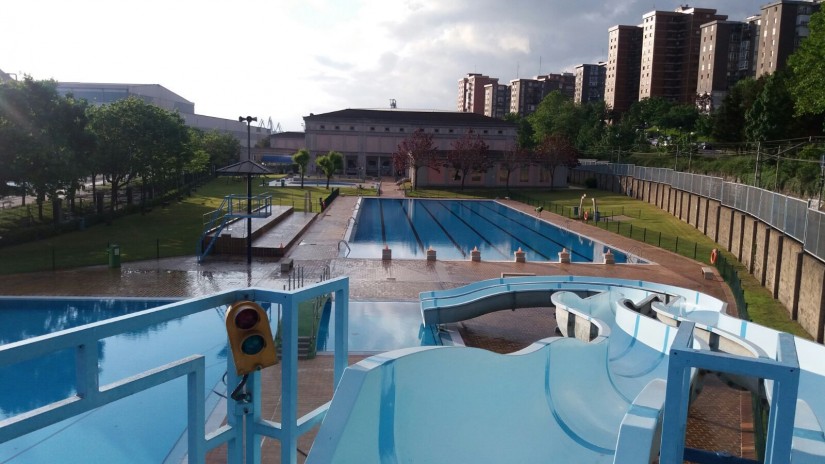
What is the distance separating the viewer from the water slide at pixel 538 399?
17.7ft

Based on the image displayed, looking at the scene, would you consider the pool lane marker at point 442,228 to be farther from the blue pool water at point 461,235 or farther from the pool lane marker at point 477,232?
the pool lane marker at point 477,232

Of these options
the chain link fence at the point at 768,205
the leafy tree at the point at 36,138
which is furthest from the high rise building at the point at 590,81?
the leafy tree at the point at 36,138

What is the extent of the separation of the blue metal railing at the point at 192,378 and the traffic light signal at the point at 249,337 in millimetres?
253

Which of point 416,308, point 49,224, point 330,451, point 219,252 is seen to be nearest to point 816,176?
point 416,308

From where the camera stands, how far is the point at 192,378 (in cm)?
485

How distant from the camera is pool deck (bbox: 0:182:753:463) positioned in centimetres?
1266

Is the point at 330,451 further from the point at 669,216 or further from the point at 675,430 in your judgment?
the point at 669,216

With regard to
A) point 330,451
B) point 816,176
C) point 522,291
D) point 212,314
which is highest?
point 816,176

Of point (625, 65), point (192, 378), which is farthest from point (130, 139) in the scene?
point (625, 65)

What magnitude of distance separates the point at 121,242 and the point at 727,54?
107m

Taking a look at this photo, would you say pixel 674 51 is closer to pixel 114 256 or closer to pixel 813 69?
pixel 813 69

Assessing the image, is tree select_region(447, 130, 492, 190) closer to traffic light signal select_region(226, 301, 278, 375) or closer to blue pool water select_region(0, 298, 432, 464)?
blue pool water select_region(0, 298, 432, 464)

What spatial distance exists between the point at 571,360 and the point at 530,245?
23755mm

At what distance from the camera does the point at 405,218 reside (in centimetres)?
4378
